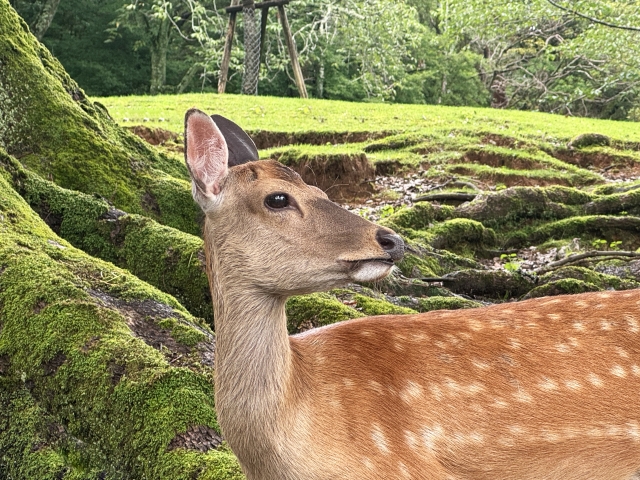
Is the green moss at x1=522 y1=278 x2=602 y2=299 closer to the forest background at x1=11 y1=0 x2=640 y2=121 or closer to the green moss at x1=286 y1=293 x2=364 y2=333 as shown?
the green moss at x1=286 y1=293 x2=364 y2=333

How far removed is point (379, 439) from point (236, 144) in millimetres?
1373

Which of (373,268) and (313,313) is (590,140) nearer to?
(313,313)

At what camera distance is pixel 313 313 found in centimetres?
493

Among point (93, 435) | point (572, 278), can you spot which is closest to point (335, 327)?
point (93, 435)

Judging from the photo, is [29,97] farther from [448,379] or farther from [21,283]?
[448,379]

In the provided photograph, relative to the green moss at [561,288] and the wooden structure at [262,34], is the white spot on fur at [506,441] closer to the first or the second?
the green moss at [561,288]

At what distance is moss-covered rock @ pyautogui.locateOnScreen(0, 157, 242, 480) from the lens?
3.54 m

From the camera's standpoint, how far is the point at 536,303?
359cm

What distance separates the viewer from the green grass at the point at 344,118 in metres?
17.1

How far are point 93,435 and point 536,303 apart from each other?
2058 mm

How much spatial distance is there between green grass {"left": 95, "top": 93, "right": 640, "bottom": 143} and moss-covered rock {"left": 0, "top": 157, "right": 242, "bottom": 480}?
36.2ft

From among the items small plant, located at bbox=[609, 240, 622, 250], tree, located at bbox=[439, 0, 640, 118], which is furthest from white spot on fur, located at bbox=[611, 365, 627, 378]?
tree, located at bbox=[439, 0, 640, 118]

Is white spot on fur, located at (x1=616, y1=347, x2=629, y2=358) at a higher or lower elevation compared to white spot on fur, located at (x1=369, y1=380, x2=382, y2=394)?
lower

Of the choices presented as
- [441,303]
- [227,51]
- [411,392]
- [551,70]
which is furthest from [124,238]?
[551,70]
